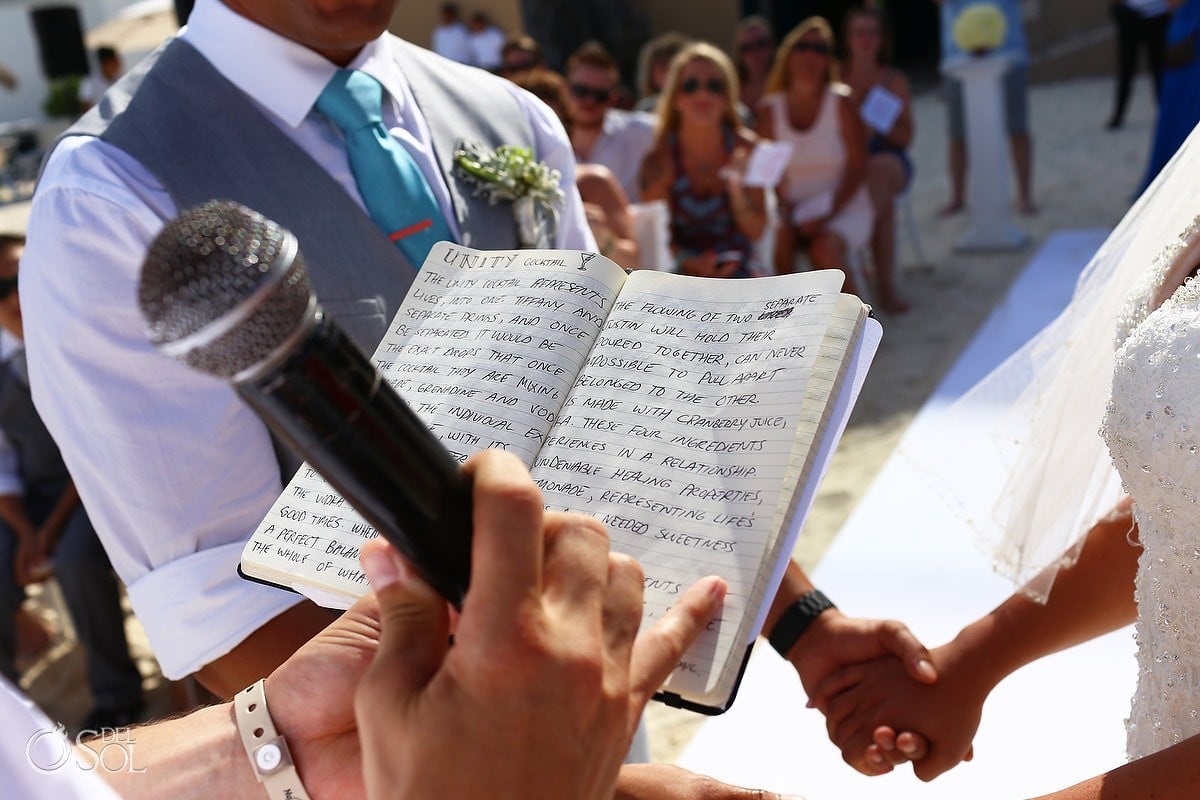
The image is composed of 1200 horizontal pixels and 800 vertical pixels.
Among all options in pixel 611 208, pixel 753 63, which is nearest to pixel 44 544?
pixel 611 208

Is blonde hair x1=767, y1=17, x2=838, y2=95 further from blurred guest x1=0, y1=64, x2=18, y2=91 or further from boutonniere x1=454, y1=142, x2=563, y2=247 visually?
blurred guest x1=0, y1=64, x2=18, y2=91

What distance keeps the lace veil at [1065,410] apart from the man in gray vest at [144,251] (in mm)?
1040

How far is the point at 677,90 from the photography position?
18.5ft

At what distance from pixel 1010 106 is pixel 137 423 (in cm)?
784

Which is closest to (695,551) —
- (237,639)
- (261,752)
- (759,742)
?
(261,752)

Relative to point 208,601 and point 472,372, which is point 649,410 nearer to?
point 472,372

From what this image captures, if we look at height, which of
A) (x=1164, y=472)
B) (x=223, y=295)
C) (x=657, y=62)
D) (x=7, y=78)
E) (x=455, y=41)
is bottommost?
(x=7, y=78)

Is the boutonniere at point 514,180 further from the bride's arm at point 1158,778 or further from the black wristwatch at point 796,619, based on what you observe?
the bride's arm at point 1158,778

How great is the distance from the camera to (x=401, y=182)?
5.17ft

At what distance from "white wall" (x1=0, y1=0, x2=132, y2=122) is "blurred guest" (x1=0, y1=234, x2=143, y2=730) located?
20.1 meters

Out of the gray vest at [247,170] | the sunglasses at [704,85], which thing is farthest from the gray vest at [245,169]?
the sunglasses at [704,85]

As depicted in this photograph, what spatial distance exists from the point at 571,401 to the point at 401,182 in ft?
2.12

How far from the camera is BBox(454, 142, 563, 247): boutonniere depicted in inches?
66.1

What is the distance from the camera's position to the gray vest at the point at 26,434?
3.79 metres
